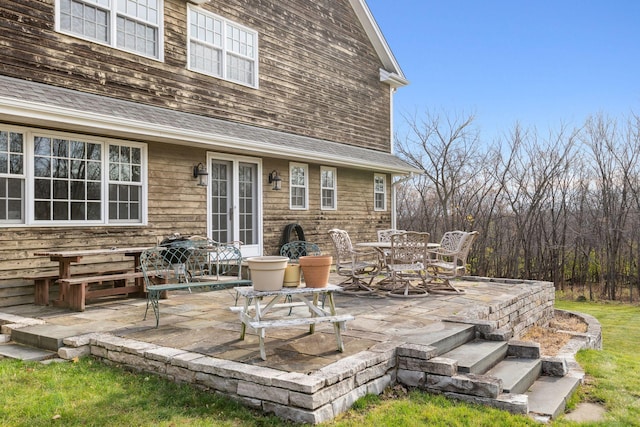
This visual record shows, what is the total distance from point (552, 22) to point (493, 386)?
1719 centimetres

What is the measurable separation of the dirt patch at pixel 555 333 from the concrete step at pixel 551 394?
144 centimetres

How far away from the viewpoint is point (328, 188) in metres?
12.0

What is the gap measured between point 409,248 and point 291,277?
3343 mm

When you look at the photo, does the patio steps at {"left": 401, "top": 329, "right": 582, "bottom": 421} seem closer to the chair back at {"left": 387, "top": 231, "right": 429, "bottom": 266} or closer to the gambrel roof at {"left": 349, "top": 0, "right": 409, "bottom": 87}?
the chair back at {"left": 387, "top": 231, "right": 429, "bottom": 266}

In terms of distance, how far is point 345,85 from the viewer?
13.0 m

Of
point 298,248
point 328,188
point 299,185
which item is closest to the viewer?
point 298,248

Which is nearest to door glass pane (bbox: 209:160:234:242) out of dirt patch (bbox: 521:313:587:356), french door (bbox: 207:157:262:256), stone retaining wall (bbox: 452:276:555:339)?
french door (bbox: 207:157:262:256)

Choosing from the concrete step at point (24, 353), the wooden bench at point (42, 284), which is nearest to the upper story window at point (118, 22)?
the wooden bench at point (42, 284)

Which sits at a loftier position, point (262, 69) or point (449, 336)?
point (262, 69)

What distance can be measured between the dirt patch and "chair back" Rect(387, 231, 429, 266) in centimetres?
190

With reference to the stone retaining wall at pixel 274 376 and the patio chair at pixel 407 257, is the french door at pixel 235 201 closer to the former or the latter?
the patio chair at pixel 407 257

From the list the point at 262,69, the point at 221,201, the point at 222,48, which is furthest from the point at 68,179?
the point at 262,69

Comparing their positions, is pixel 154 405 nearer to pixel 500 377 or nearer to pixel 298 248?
pixel 500 377

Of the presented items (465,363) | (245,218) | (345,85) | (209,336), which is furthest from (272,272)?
(345,85)
